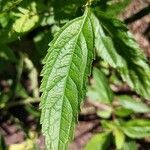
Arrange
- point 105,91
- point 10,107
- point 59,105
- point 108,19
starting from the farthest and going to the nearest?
point 10,107 < point 105,91 < point 108,19 < point 59,105

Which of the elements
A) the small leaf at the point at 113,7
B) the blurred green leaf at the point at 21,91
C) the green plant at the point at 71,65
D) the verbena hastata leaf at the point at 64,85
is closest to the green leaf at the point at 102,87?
the green plant at the point at 71,65

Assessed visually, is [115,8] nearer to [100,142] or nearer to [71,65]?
[71,65]

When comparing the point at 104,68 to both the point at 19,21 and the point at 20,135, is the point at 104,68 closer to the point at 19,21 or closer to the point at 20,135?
the point at 20,135

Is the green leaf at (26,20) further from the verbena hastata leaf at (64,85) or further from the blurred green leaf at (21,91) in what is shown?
the blurred green leaf at (21,91)

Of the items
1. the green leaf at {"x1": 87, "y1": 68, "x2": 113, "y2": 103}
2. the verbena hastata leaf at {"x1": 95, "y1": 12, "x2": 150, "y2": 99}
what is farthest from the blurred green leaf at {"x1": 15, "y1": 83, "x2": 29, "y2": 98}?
the verbena hastata leaf at {"x1": 95, "y1": 12, "x2": 150, "y2": 99}

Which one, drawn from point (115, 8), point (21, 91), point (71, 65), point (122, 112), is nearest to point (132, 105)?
point (122, 112)

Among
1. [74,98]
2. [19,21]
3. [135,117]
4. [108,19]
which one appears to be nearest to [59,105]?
[74,98]
